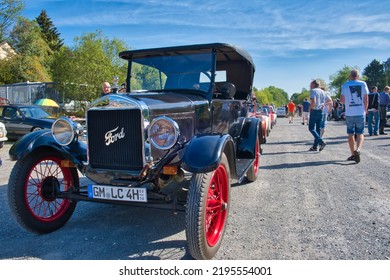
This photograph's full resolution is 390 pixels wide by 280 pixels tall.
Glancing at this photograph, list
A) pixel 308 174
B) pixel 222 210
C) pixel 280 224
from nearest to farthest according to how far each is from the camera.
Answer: pixel 222 210, pixel 280 224, pixel 308 174

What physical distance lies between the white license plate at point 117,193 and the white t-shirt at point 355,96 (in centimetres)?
554

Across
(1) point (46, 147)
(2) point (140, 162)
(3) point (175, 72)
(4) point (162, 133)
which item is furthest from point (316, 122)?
(1) point (46, 147)

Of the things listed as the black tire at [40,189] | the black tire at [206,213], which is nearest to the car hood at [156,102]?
the black tire at [206,213]

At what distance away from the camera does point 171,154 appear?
2.89m

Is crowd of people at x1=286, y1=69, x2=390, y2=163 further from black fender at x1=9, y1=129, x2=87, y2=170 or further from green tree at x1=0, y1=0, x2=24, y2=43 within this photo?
green tree at x1=0, y1=0, x2=24, y2=43

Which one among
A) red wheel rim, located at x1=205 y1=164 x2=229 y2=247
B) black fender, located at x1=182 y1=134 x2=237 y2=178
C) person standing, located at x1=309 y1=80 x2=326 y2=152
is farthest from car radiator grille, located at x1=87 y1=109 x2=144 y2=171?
person standing, located at x1=309 y1=80 x2=326 y2=152

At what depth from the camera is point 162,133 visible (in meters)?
2.91

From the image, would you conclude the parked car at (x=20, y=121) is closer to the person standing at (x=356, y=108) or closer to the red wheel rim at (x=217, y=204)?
the person standing at (x=356, y=108)

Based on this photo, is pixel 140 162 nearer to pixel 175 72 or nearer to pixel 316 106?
pixel 175 72

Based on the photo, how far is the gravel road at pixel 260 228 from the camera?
2.77 m

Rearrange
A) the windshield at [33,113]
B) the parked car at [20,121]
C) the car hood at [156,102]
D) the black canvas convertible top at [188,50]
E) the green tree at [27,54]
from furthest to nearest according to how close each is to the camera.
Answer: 1. the green tree at [27,54]
2. the windshield at [33,113]
3. the parked car at [20,121]
4. the black canvas convertible top at [188,50]
5. the car hood at [156,102]

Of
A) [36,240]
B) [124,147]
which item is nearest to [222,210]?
[124,147]

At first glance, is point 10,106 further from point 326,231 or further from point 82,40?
point 82,40
